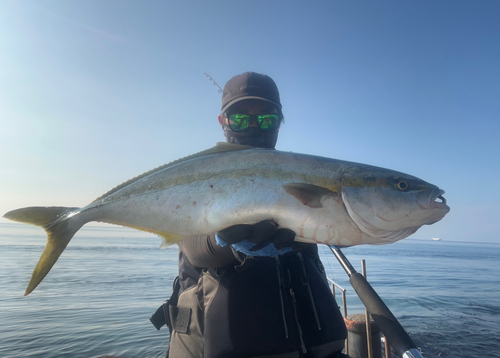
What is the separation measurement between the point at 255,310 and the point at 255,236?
825 millimetres

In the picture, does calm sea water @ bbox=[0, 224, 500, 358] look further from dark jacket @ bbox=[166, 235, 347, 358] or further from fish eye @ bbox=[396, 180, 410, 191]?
fish eye @ bbox=[396, 180, 410, 191]

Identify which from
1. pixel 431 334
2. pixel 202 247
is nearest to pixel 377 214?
pixel 202 247

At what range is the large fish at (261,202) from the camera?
2332 mm

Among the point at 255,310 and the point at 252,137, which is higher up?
the point at 252,137

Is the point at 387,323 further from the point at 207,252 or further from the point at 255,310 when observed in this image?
the point at 207,252

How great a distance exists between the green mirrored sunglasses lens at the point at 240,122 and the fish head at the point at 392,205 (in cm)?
201

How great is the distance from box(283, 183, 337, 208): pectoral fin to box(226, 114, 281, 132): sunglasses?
1.94 m

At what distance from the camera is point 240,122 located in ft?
13.4

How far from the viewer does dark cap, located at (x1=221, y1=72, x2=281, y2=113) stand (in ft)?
13.5

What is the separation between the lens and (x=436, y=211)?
230 cm

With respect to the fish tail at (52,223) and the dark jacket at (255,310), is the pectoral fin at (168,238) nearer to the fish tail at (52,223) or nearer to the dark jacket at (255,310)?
the dark jacket at (255,310)

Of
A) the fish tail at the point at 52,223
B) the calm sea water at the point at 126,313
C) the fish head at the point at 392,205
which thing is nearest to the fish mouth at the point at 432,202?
the fish head at the point at 392,205

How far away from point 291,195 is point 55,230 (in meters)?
2.29

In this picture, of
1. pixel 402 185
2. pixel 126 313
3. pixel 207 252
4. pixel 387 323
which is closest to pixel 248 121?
pixel 207 252
